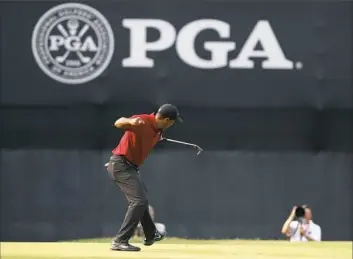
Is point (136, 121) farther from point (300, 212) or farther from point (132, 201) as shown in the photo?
point (300, 212)

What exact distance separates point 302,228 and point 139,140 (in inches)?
198

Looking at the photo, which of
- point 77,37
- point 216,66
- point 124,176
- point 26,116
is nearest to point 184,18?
point 216,66

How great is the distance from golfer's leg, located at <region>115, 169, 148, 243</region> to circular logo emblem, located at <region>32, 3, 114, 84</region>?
5821 millimetres

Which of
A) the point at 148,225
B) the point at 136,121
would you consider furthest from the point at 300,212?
the point at 136,121

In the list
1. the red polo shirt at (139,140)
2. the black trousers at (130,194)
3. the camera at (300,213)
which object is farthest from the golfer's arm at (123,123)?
the camera at (300,213)

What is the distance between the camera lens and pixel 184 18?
13305 millimetres

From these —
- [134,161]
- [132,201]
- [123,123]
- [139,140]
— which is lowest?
A: [132,201]

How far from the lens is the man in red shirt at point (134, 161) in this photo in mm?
7445

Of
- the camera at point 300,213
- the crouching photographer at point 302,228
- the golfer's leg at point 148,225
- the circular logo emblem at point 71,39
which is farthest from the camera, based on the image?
the circular logo emblem at point 71,39

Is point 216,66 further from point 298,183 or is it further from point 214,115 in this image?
point 298,183

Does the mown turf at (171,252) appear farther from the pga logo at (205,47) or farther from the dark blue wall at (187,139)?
the pga logo at (205,47)

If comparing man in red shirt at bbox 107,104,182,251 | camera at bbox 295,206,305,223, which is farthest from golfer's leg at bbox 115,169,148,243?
camera at bbox 295,206,305,223

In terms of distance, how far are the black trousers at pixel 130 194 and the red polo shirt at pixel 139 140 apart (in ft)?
0.23

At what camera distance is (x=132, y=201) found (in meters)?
7.49
